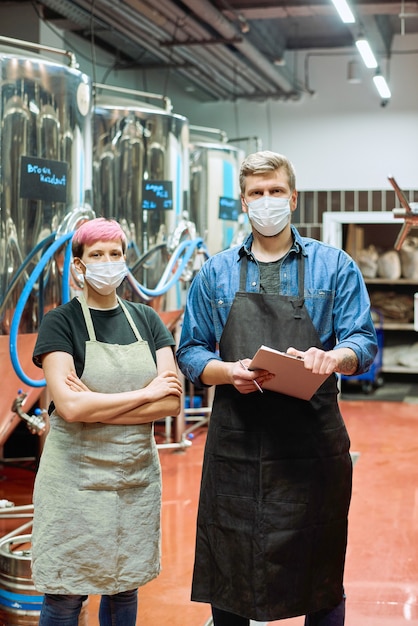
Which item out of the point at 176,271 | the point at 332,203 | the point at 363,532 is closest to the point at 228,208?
the point at 176,271

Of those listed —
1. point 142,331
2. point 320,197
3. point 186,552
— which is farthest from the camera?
point 320,197

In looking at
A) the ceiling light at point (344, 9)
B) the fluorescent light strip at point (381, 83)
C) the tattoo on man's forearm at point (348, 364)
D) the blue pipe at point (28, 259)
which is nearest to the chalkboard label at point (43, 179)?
the blue pipe at point (28, 259)

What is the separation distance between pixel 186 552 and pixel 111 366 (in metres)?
1.92

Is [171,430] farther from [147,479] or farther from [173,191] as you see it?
[147,479]

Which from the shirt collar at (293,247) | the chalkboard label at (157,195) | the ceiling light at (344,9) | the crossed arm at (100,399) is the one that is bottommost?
the crossed arm at (100,399)

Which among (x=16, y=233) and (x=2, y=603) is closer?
(x=2, y=603)

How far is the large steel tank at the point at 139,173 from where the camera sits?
16.5ft

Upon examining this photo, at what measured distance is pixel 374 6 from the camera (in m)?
6.46

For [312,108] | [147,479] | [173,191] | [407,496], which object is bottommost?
[407,496]

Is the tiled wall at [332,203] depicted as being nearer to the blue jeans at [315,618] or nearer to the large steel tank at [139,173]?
the large steel tank at [139,173]

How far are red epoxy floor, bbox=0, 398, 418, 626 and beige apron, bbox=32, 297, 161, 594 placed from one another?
3.03 ft

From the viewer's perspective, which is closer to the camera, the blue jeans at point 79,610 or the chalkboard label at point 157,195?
the blue jeans at point 79,610

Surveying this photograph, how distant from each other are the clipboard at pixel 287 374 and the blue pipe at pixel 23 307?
147cm

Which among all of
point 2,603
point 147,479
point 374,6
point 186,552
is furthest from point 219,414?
point 374,6
